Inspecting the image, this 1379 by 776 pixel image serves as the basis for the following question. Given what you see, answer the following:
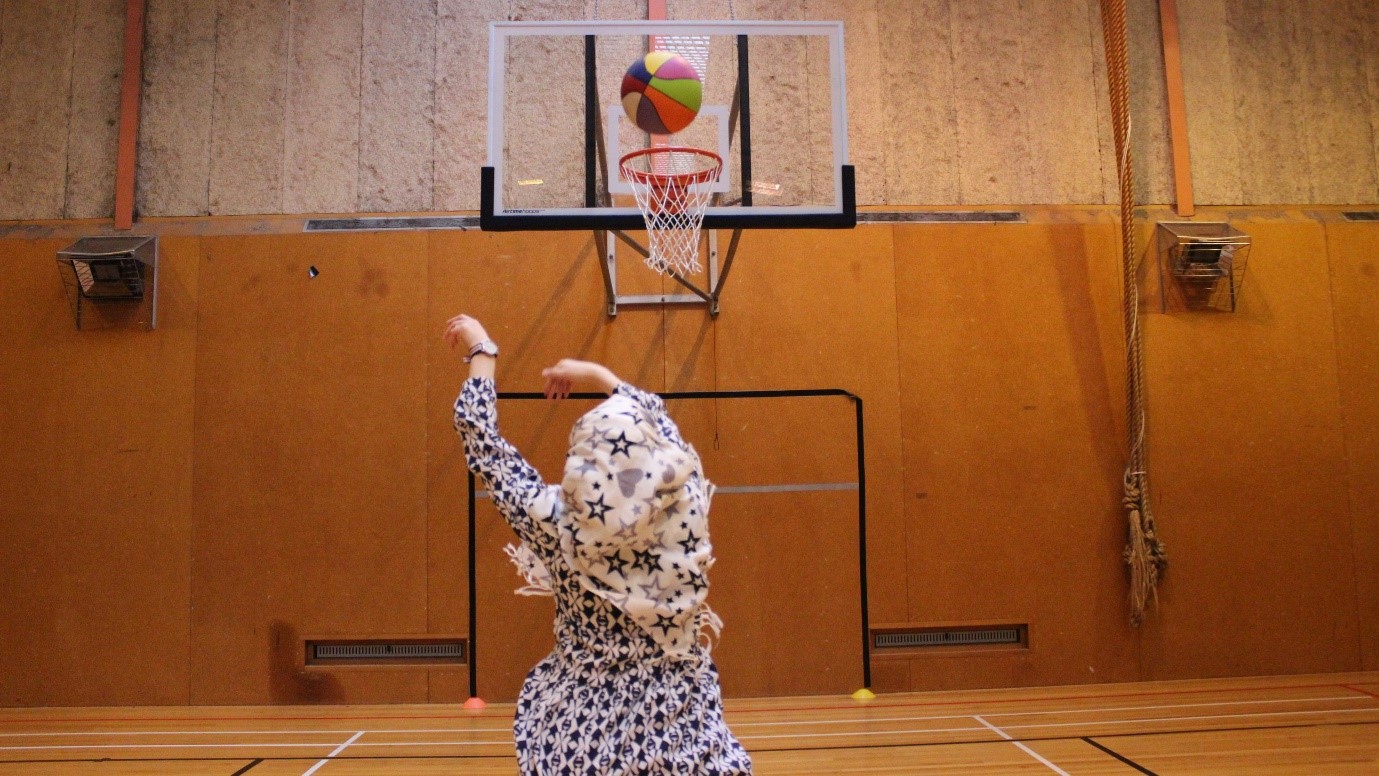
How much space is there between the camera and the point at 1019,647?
174 inches

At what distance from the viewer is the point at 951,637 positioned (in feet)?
14.5

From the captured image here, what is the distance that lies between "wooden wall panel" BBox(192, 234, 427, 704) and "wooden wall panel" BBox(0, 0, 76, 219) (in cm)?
95

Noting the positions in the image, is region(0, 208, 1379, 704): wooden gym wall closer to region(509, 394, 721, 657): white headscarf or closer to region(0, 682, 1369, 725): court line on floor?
region(0, 682, 1369, 725): court line on floor

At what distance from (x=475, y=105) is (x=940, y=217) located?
2.39m

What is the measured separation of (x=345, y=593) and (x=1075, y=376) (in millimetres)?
3662

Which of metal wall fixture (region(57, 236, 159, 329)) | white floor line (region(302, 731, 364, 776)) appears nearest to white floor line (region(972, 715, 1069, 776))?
white floor line (region(302, 731, 364, 776))

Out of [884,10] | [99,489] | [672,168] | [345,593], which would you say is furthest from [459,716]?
[884,10]

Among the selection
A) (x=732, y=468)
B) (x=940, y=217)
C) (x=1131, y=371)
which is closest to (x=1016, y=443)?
(x=1131, y=371)

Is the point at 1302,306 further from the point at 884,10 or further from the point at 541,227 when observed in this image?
the point at 541,227

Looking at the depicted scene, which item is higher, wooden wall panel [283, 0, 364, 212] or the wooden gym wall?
wooden wall panel [283, 0, 364, 212]

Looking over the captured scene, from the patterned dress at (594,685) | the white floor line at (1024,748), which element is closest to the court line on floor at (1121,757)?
the white floor line at (1024,748)

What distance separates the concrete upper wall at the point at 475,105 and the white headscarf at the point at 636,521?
10.7ft

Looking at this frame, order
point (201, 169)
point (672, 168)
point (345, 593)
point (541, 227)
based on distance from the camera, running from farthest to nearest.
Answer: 1. point (201, 169)
2. point (345, 593)
3. point (672, 168)
4. point (541, 227)

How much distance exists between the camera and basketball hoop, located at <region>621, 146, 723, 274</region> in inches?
131
